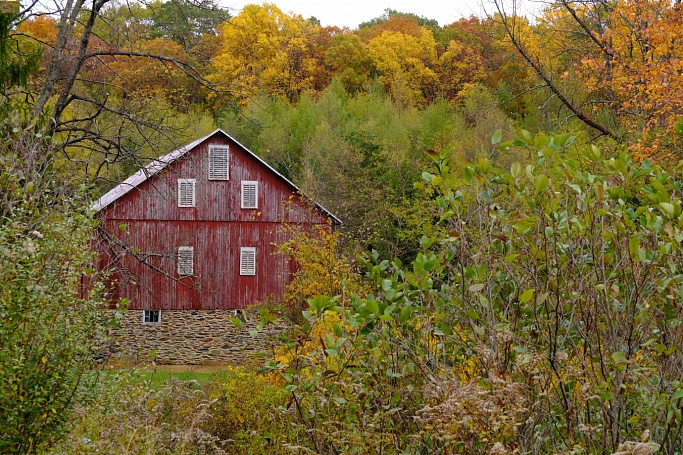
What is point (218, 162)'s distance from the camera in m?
29.9

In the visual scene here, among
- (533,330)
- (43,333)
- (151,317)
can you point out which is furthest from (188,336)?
(533,330)

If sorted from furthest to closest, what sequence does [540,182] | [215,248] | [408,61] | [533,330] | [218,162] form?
[408,61]
[218,162]
[215,248]
[533,330]
[540,182]

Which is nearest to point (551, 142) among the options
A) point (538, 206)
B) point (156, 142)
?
point (538, 206)

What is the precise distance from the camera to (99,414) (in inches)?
288

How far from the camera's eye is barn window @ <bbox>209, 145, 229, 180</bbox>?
29750 mm

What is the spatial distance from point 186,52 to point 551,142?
39.5ft

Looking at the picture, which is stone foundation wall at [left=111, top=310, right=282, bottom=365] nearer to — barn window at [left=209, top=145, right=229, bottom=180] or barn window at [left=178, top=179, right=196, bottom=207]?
barn window at [left=178, top=179, right=196, bottom=207]

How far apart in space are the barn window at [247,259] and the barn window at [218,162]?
276cm

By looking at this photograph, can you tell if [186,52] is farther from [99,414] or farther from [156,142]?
[99,414]

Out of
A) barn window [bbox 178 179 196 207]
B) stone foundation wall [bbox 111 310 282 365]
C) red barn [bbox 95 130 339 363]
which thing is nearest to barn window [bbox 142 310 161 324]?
red barn [bbox 95 130 339 363]

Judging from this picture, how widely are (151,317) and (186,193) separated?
15.7 ft

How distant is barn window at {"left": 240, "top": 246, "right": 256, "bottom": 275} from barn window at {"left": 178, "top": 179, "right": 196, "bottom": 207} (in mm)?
2574

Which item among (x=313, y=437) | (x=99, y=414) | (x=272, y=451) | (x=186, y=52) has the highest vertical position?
(x=186, y=52)

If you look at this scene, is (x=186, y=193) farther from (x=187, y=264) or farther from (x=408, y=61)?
(x=408, y=61)
